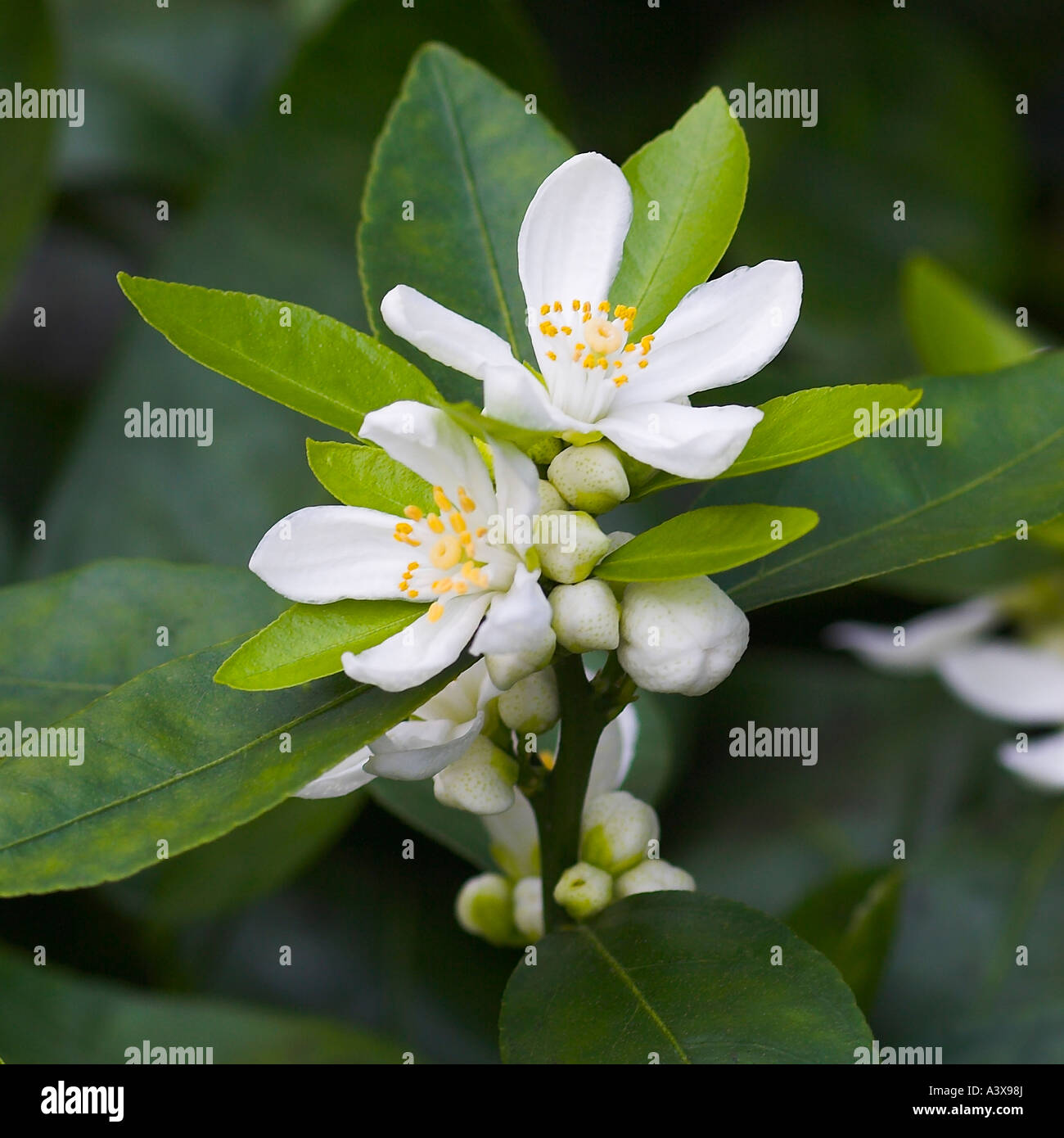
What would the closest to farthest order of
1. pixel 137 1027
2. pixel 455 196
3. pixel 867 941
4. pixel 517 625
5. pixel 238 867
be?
pixel 517 625
pixel 455 196
pixel 867 941
pixel 137 1027
pixel 238 867

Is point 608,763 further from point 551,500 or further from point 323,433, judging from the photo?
point 323,433

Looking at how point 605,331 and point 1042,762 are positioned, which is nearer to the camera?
point 605,331

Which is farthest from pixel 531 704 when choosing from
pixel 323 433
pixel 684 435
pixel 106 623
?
pixel 323 433

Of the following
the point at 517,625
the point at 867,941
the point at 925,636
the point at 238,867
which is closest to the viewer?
the point at 517,625

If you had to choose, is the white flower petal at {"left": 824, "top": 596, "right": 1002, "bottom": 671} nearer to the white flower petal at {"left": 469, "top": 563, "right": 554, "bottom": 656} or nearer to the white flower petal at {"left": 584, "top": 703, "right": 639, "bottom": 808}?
the white flower petal at {"left": 584, "top": 703, "right": 639, "bottom": 808}

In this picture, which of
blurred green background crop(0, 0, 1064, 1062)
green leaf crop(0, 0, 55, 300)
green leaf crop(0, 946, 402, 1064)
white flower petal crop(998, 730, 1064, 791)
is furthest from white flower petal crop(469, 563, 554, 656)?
green leaf crop(0, 0, 55, 300)

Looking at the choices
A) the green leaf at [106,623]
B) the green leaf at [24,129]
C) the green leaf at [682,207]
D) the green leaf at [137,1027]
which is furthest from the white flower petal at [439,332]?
the green leaf at [24,129]
